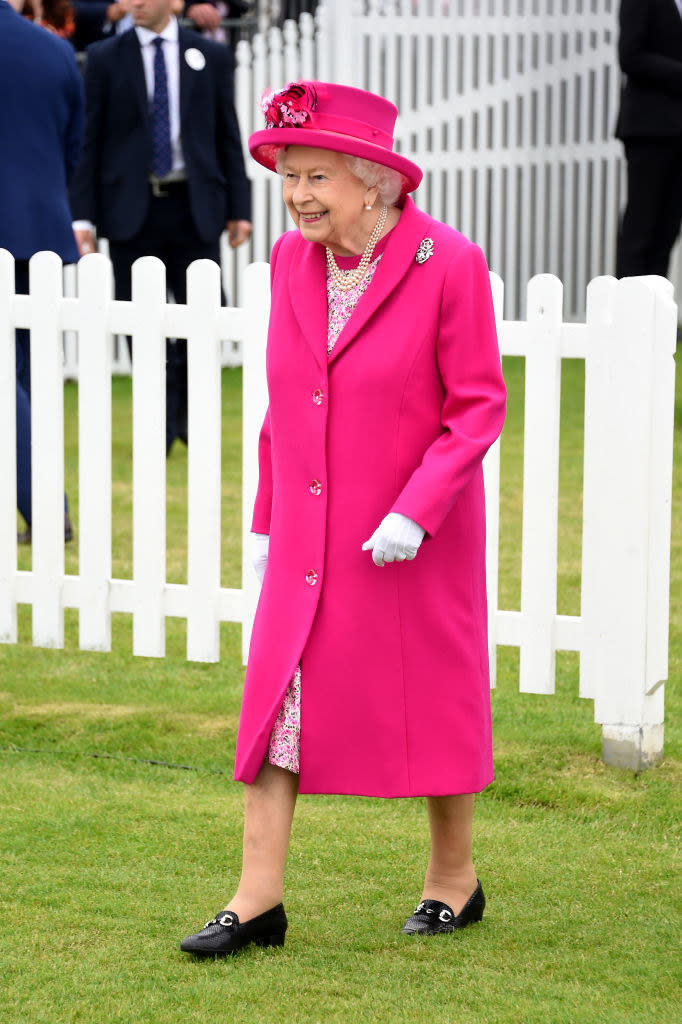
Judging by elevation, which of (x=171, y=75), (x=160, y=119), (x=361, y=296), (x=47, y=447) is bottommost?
(x=47, y=447)

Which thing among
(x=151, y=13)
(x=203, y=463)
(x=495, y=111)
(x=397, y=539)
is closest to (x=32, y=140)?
(x=151, y=13)

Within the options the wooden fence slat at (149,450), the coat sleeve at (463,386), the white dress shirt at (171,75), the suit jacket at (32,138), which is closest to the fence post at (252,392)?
the wooden fence slat at (149,450)

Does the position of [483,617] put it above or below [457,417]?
below

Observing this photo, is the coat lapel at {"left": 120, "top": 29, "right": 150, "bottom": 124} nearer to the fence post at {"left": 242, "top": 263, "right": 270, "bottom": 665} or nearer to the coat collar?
the fence post at {"left": 242, "top": 263, "right": 270, "bottom": 665}

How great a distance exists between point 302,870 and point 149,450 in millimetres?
1413

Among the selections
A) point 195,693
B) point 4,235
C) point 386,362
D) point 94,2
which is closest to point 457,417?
point 386,362

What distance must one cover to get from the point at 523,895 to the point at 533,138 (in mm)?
9890

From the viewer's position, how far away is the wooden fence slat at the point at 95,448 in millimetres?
4875

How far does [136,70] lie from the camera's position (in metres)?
7.96

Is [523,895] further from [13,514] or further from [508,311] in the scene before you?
[508,311]

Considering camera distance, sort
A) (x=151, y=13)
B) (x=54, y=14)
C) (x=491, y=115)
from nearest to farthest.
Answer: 1. (x=151, y=13)
2. (x=54, y=14)
3. (x=491, y=115)

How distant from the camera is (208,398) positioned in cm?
474

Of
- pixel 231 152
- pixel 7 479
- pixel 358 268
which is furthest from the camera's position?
pixel 231 152

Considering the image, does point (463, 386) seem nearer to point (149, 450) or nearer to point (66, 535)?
point (149, 450)
